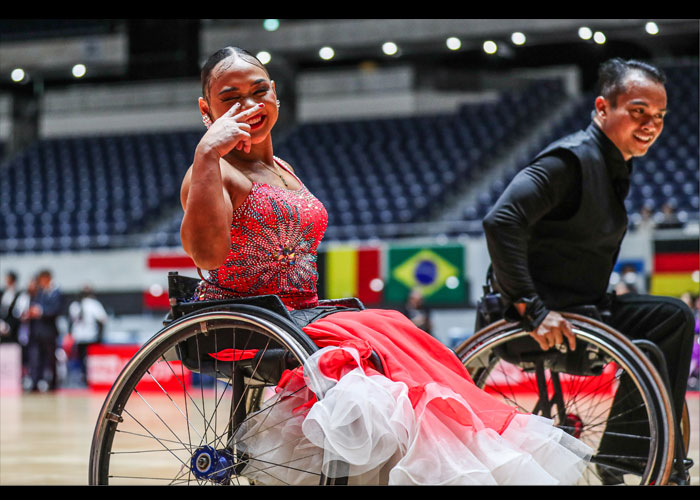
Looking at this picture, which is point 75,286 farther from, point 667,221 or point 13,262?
point 667,221

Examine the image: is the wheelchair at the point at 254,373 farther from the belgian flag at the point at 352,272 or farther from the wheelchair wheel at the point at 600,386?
the belgian flag at the point at 352,272

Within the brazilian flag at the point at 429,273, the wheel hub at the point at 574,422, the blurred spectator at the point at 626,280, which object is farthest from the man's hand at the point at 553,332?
the brazilian flag at the point at 429,273

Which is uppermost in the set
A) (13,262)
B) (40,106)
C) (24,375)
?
(40,106)

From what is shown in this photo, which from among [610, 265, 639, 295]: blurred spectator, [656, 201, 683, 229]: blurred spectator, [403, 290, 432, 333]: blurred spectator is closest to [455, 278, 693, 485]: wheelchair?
[610, 265, 639, 295]: blurred spectator

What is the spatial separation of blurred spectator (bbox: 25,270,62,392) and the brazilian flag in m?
3.43

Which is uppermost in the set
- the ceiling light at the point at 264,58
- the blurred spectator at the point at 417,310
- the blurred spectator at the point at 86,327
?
the ceiling light at the point at 264,58

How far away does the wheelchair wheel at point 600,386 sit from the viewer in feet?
6.47

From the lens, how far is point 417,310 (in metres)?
9.55

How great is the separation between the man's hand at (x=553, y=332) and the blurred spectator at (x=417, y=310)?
6.81 metres

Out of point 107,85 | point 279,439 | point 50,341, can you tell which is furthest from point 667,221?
point 107,85

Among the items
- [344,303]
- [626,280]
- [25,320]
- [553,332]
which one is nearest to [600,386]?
[553,332]

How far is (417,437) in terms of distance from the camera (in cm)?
167

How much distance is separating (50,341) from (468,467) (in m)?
8.23

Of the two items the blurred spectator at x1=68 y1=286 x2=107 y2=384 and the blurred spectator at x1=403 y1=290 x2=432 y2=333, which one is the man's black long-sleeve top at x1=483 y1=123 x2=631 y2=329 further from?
the blurred spectator at x1=68 y1=286 x2=107 y2=384
